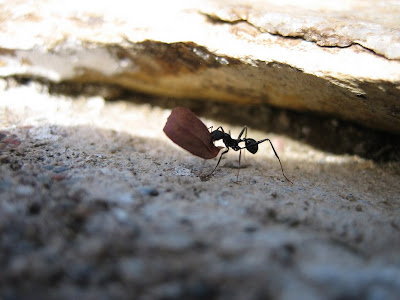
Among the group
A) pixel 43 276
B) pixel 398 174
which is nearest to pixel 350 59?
pixel 398 174

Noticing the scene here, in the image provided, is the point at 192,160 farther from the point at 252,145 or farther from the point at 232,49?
the point at 232,49

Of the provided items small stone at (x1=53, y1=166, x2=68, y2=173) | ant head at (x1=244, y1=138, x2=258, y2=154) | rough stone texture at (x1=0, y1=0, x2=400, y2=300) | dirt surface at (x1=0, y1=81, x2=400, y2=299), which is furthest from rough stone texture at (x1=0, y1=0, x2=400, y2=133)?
small stone at (x1=53, y1=166, x2=68, y2=173)

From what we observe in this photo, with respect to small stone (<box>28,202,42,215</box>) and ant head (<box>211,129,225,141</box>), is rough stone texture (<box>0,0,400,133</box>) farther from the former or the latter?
small stone (<box>28,202,42,215</box>)

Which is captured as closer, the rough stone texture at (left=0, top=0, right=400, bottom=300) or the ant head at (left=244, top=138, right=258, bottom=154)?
the rough stone texture at (left=0, top=0, right=400, bottom=300)

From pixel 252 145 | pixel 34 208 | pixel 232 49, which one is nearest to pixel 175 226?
pixel 34 208

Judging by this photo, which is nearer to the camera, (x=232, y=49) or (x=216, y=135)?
(x=232, y=49)

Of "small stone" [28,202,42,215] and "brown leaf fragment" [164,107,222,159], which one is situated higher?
"brown leaf fragment" [164,107,222,159]
